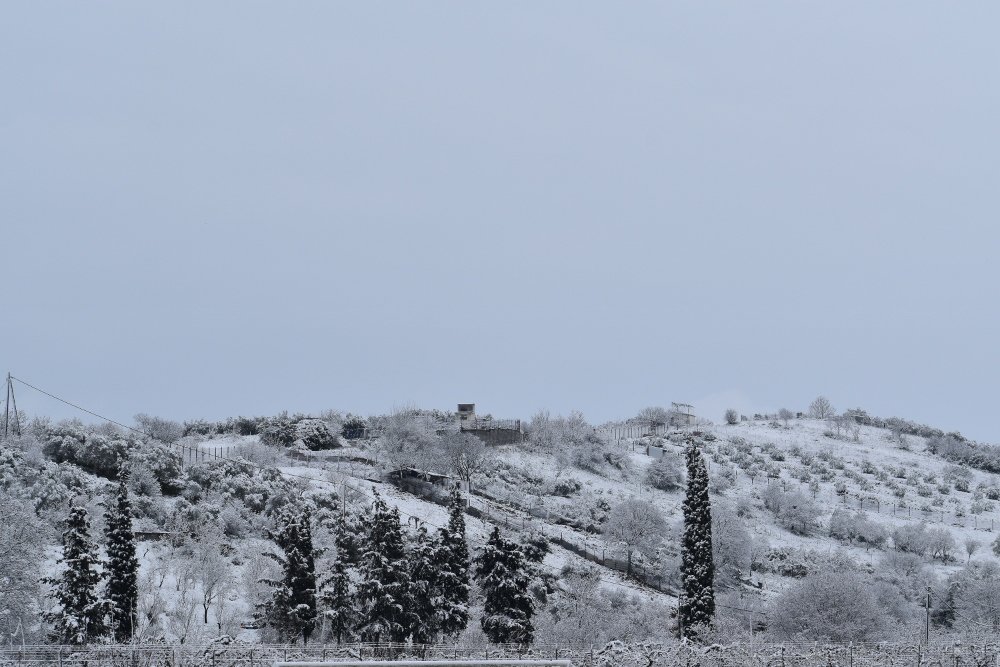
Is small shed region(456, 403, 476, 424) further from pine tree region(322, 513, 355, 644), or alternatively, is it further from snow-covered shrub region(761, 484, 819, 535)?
pine tree region(322, 513, 355, 644)

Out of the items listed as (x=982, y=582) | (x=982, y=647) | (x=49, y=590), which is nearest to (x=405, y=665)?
(x=982, y=647)

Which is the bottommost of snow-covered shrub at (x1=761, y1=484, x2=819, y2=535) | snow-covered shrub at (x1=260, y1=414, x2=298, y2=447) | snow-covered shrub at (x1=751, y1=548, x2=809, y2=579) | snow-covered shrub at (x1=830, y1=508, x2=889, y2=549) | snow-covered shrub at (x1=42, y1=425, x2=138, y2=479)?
snow-covered shrub at (x1=751, y1=548, x2=809, y2=579)

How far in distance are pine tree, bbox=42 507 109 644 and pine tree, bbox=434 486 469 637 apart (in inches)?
528

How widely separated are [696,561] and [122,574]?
1023 inches

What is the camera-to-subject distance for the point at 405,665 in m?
25.5

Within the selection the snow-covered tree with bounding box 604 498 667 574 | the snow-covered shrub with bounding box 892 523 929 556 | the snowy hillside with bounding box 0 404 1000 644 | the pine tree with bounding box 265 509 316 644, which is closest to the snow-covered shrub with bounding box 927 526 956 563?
the snowy hillside with bounding box 0 404 1000 644

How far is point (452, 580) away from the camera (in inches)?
1820

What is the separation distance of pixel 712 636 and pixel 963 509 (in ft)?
179

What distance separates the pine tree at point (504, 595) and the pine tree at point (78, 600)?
50.2 feet

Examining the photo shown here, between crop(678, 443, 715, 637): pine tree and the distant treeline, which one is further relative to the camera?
the distant treeline

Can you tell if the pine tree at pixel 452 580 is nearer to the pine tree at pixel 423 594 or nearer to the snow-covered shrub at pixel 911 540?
the pine tree at pixel 423 594

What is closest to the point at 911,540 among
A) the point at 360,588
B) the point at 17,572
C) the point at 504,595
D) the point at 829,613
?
the point at 829,613

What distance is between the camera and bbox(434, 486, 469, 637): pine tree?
45531mm

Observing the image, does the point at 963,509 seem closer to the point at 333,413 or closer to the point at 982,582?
the point at 982,582
